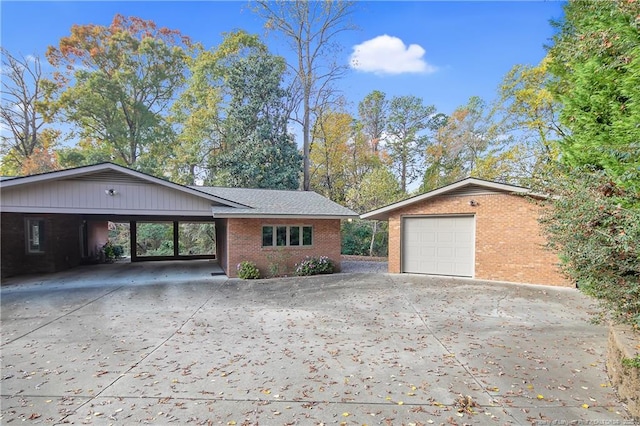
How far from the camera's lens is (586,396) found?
378 centimetres

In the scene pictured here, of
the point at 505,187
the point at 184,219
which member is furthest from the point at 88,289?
the point at 505,187

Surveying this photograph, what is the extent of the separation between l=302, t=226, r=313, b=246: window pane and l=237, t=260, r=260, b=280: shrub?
7.66ft

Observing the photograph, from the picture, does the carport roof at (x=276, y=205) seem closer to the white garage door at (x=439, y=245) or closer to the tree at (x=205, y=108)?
the white garage door at (x=439, y=245)

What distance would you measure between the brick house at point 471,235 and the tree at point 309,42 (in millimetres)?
12311

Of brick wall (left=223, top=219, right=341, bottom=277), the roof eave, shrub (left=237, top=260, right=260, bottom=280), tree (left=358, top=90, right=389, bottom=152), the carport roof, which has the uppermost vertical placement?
tree (left=358, top=90, right=389, bottom=152)

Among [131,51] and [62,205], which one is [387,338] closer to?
[62,205]

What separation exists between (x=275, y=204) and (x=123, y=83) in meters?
21.5

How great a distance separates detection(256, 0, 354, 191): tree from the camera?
75.8 feet

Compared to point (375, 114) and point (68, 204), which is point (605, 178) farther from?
point (375, 114)

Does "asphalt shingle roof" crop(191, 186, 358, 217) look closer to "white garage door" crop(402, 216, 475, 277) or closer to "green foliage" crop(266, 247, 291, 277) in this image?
"green foliage" crop(266, 247, 291, 277)

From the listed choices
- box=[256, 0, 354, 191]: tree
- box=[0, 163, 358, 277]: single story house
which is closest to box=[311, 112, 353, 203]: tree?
box=[256, 0, 354, 191]: tree

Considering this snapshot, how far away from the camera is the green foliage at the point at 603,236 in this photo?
3617 millimetres

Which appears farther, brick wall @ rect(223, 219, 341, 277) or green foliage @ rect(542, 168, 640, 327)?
brick wall @ rect(223, 219, 341, 277)

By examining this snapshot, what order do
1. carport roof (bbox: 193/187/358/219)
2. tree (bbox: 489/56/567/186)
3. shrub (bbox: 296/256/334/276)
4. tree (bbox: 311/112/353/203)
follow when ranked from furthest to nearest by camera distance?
tree (bbox: 311/112/353/203)
tree (bbox: 489/56/567/186)
shrub (bbox: 296/256/334/276)
carport roof (bbox: 193/187/358/219)
